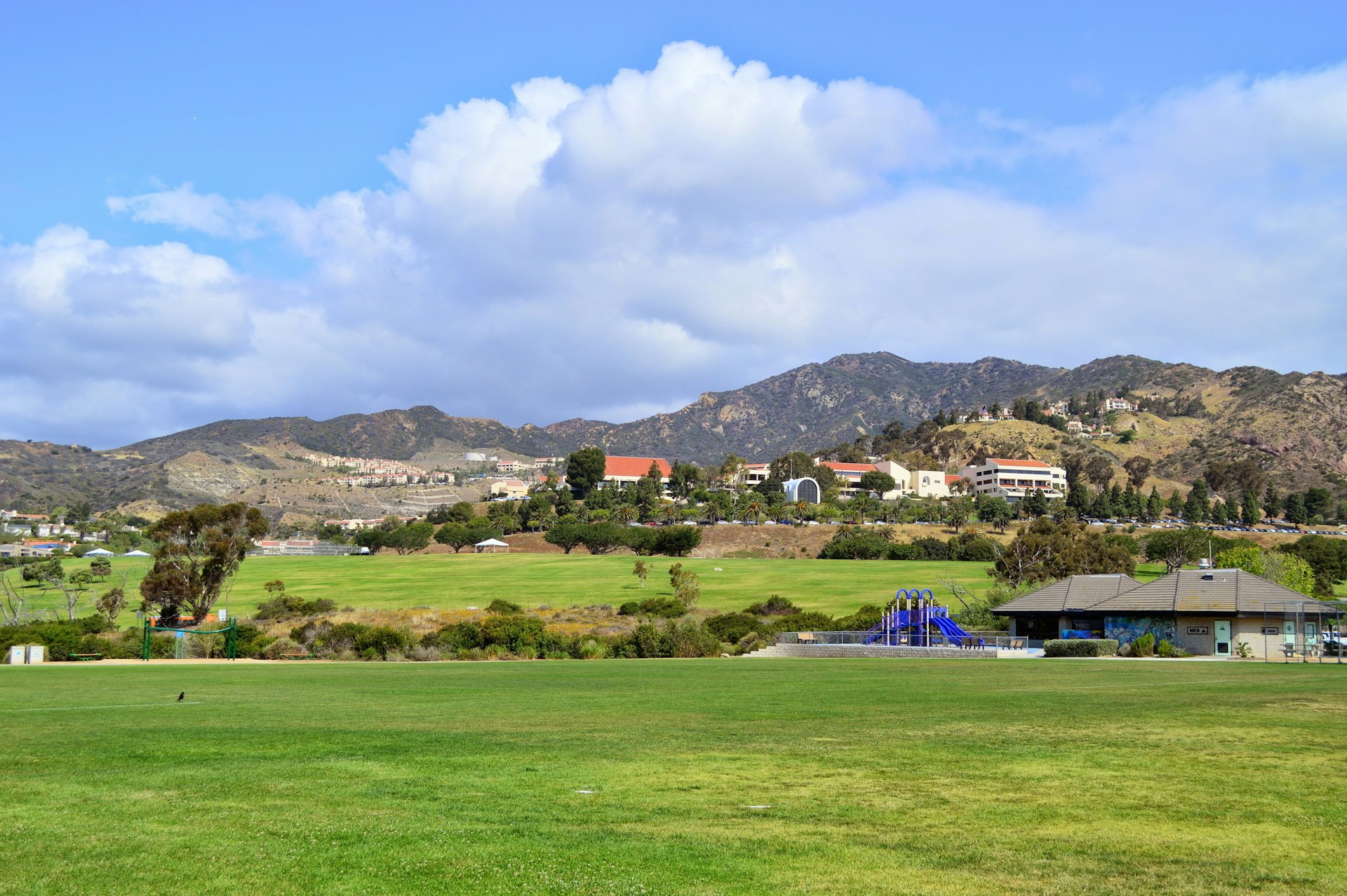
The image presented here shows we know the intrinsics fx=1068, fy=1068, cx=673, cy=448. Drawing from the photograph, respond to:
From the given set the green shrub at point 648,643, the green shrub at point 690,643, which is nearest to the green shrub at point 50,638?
the green shrub at point 648,643

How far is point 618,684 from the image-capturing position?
29172mm

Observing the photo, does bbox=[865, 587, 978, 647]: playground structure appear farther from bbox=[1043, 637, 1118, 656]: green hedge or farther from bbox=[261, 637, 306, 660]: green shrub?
bbox=[261, 637, 306, 660]: green shrub

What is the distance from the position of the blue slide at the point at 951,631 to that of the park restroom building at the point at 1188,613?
4695mm

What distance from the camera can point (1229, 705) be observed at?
64.7 feet

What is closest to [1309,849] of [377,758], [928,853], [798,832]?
[928,853]

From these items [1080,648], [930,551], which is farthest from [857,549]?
[1080,648]

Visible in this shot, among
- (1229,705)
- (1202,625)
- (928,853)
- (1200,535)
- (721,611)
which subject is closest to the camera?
(928,853)

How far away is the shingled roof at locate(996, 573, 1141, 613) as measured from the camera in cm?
5756

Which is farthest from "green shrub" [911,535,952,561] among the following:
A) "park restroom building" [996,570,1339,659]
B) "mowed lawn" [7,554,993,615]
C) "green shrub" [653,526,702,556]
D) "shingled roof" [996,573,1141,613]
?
"park restroom building" [996,570,1339,659]

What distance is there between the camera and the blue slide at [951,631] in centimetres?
5419

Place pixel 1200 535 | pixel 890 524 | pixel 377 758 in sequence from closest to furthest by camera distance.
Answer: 1. pixel 377 758
2. pixel 1200 535
3. pixel 890 524

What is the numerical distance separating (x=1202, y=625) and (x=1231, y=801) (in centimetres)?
4600

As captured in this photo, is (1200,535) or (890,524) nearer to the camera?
(1200,535)

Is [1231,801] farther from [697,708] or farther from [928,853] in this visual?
[697,708]
